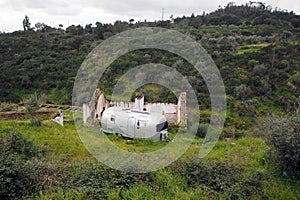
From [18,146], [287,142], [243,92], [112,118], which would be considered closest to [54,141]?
[18,146]

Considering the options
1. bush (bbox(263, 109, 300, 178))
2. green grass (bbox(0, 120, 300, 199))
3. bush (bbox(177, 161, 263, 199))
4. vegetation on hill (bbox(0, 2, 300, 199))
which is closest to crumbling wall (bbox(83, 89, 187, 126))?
vegetation on hill (bbox(0, 2, 300, 199))

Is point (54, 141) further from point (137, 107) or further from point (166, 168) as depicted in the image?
point (137, 107)

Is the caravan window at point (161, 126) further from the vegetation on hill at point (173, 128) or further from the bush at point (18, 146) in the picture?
the bush at point (18, 146)

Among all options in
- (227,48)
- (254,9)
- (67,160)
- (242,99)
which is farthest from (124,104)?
(254,9)

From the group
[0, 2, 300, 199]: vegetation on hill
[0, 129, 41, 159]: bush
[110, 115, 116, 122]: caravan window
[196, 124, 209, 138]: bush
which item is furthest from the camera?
[196, 124, 209, 138]: bush

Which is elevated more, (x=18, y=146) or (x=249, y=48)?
(x=249, y=48)

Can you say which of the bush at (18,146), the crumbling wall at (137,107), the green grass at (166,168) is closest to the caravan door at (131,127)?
the green grass at (166,168)

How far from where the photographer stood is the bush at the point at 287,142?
551 cm

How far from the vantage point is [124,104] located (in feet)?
38.7

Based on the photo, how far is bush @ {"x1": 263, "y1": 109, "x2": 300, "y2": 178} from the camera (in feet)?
18.1

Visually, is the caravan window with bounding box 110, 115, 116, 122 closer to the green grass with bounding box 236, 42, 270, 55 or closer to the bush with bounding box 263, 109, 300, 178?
the bush with bounding box 263, 109, 300, 178

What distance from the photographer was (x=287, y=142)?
5488 millimetres

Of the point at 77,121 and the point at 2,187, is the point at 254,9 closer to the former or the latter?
the point at 77,121

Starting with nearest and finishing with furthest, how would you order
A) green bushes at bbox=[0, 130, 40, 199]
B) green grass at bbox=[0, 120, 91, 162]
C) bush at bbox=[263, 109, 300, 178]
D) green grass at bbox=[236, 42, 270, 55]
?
green bushes at bbox=[0, 130, 40, 199]
bush at bbox=[263, 109, 300, 178]
green grass at bbox=[0, 120, 91, 162]
green grass at bbox=[236, 42, 270, 55]
